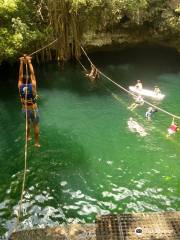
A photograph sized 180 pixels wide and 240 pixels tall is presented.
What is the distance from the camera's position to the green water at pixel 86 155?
549 inches

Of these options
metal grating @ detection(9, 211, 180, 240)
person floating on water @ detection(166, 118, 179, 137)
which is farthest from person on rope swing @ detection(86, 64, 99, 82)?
metal grating @ detection(9, 211, 180, 240)

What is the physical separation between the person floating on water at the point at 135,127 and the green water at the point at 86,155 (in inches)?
10.9

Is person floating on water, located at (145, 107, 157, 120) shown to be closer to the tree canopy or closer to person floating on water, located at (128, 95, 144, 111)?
person floating on water, located at (128, 95, 144, 111)

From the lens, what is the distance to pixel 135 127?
64.9ft

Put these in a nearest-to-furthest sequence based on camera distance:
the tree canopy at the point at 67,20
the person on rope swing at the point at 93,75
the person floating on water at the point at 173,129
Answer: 1. the person floating on water at the point at 173,129
2. the tree canopy at the point at 67,20
3. the person on rope swing at the point at 93,75

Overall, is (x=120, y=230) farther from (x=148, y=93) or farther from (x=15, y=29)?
(x=15, y=29)

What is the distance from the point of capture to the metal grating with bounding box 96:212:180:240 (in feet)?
33.8

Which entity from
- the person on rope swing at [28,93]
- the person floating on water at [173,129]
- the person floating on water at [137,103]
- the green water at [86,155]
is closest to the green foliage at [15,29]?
the green water at [86,155]

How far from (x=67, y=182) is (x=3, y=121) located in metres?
6.98

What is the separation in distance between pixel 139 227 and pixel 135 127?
9.62 m

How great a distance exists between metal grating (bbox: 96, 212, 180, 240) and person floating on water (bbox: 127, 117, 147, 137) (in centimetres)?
842

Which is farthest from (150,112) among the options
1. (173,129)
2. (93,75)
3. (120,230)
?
(120,230)

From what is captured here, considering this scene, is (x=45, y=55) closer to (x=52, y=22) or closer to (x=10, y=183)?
(x=52, y=22)

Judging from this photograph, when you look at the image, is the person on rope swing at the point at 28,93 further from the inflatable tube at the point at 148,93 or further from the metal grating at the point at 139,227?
the inflatable tube at the point at 148,93
